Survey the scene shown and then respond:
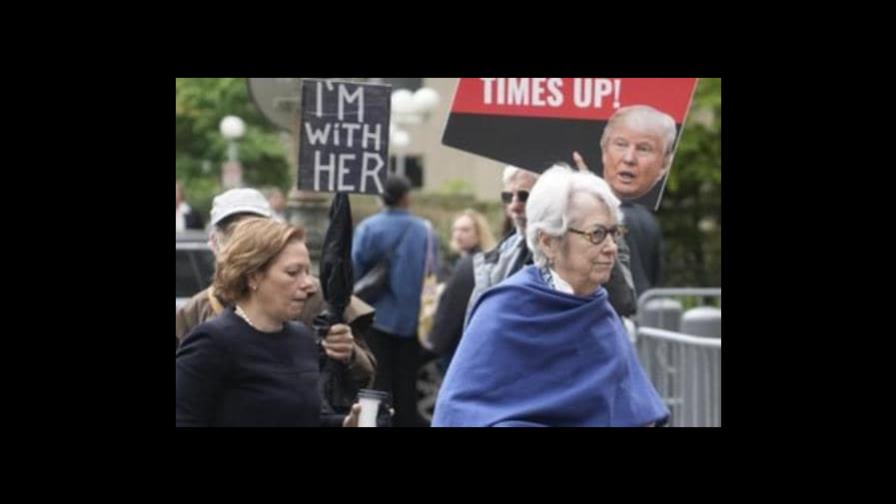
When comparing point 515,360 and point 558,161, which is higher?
point 558,161

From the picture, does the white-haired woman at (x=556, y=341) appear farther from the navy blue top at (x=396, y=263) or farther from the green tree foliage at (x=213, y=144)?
the green tree foliage at (x=213, y=144)

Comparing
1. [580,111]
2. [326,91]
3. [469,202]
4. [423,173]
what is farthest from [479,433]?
[423,173]

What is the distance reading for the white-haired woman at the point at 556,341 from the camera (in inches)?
256

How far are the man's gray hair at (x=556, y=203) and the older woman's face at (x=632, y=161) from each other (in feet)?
3.94

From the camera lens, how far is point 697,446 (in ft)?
21.5

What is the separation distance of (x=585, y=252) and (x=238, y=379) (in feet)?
4.07

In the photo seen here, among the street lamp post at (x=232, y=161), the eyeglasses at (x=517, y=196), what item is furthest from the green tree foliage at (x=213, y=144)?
the eyeglasses at (x=517, y=196)

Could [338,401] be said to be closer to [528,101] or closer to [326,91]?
[326,91]

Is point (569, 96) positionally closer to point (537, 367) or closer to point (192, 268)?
point (537, 367)

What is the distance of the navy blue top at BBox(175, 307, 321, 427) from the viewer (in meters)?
6.19

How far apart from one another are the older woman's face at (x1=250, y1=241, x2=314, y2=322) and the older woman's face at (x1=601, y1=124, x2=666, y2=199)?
1886mm

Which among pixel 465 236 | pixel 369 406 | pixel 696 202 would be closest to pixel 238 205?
pixel 369 406

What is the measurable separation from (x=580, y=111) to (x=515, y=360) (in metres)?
1.84
